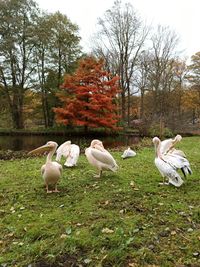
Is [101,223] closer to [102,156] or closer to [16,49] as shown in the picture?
[102,156]

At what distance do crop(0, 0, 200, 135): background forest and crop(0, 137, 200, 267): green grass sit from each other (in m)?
17.1

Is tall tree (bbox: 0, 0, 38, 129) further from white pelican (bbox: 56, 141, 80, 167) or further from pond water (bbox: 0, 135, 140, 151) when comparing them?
white pelican (bbox: 56, 141, 80, 167)

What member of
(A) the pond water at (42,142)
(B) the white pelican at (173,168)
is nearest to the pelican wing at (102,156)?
(B) the white pelican at (173,168)

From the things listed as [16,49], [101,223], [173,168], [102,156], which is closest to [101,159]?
[102,156]

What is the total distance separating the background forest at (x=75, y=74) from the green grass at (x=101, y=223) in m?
17.1

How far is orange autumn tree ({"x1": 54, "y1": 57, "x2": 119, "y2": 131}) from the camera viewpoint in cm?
2314

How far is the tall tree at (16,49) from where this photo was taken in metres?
27.9

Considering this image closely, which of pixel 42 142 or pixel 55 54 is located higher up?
pixel 55 54

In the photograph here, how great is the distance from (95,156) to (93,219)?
7.62 ft

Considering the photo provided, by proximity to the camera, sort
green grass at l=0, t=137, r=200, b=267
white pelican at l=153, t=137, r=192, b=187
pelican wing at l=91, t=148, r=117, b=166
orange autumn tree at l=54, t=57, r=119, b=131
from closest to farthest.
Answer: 1. green grass at l=0, t=137, r=200, b=267
2. white pelican at l=153, t=137, r=192, b=187
3. pelican wing at l=91, t=148, r=117, b=166
4. orange autumn tree at l=54, t=57, r=119, b=131

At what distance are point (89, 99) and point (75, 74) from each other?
299 centimetres

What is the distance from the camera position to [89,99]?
23.4 metres

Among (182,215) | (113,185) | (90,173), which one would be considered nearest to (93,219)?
(182,215)

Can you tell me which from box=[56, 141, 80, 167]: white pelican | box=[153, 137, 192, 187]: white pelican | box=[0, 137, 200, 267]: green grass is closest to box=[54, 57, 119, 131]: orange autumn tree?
box=[56, 141, 80, 167]: white pelican
